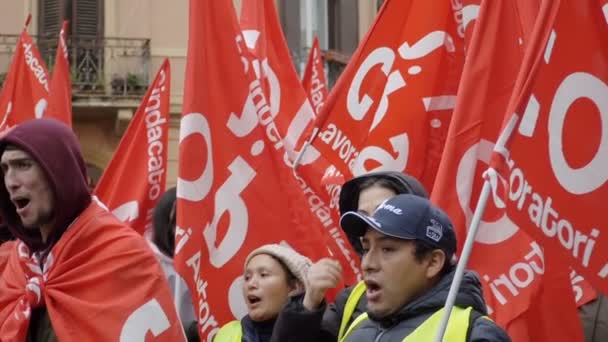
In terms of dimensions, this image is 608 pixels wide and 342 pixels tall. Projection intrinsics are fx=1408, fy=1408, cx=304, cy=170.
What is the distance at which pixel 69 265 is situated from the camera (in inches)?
183

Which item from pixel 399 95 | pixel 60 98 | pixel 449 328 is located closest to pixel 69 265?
pixel 449 328

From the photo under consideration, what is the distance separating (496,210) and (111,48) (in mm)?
14947

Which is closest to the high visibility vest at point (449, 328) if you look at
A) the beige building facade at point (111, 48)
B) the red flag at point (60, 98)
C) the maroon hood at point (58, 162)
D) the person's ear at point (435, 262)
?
the person's ear at point (435, 262)

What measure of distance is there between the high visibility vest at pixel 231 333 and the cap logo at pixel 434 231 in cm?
128

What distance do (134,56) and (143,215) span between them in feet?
39.7

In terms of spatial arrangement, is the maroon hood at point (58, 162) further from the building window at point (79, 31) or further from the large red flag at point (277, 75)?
the building window at point (79, 31)

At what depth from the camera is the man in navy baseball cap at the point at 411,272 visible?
12.3ft

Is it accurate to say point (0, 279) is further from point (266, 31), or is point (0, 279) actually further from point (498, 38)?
point (266, 31)

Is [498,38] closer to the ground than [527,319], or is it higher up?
higher up

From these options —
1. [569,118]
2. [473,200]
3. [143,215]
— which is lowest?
[143,215]

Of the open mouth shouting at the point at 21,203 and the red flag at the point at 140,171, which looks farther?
the red flag at the point at 140,171

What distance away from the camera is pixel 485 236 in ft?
15.4

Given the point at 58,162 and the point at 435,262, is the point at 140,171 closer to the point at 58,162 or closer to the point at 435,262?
the point at 58,162

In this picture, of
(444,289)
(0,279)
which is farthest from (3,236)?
(444,289)
